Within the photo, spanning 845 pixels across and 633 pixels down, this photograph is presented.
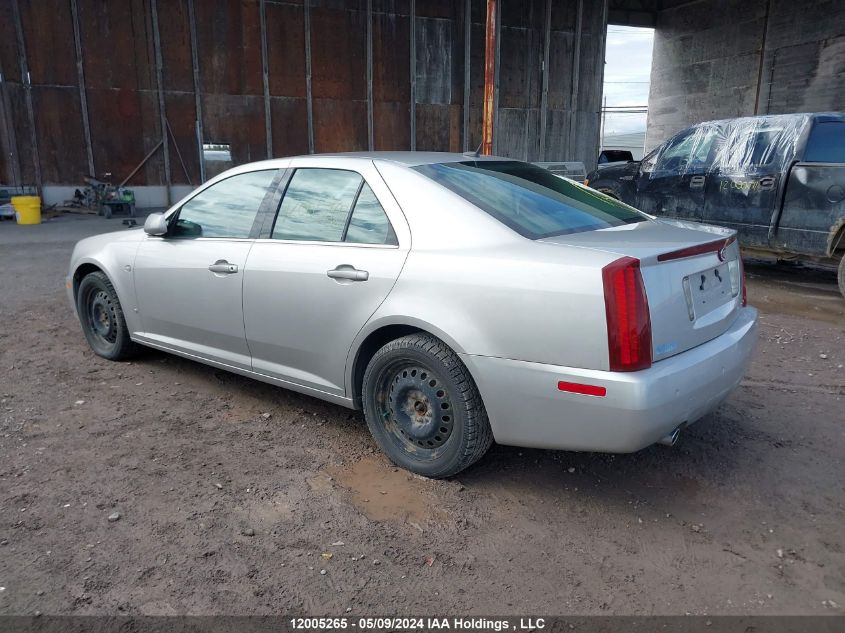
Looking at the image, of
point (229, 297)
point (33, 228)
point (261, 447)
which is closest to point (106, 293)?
point (229, 297)

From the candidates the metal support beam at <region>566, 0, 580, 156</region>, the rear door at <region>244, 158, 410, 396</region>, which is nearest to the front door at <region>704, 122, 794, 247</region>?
the rear door at <region>244, 158, 410, 396</region>

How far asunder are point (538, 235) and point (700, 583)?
1.57 meters

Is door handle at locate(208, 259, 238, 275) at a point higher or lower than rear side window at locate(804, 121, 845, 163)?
lower

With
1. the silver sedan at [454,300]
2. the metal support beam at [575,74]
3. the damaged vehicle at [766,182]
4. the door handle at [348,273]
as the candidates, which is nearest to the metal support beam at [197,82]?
the metal support beam at [575,74]

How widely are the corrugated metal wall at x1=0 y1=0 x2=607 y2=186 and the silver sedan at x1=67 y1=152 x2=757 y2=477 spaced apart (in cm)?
1329

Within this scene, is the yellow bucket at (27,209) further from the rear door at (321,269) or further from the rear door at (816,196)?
the rear door at (816,196)

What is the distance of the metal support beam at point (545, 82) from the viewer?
63.5 feet

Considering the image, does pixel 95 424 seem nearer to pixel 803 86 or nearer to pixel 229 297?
pixel 229 297

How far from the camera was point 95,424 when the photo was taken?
12.9ft

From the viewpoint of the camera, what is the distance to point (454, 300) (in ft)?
9.63

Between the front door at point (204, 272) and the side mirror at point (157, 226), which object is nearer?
the front door at point (204, 272)

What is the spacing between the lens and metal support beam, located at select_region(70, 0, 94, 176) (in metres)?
15.0

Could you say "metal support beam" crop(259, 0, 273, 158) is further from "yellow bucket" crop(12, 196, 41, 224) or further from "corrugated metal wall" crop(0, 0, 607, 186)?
"yellow bucket" crop(12, 196, 41, 224)

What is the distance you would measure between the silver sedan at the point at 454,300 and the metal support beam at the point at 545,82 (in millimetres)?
16693
